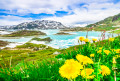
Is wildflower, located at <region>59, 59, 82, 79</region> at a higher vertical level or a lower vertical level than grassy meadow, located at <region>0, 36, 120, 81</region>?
higher

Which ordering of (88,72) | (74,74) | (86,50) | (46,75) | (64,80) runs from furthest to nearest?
(86,50), (46,75), (64,80), (88,72), (74,74)

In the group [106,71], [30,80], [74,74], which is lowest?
[30,80]

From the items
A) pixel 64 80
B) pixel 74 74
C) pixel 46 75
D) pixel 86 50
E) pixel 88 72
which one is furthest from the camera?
pixel 86 50

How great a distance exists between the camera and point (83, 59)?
4.46 ft

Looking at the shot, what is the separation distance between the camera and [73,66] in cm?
110

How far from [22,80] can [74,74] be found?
1.38 metres

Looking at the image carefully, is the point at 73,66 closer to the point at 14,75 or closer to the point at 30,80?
the point at 30,80

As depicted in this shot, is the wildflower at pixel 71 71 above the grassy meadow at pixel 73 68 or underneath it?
above

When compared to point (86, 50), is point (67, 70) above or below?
above

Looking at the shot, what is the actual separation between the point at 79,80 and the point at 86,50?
2983 mm

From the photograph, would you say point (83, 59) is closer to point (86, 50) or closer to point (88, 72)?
point (88, 72)

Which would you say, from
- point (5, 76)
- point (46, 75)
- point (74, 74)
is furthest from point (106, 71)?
point (5, 76)

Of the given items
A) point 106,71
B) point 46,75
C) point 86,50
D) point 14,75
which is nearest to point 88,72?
point 106,71

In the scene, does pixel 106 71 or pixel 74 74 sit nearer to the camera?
pixel 74 74
